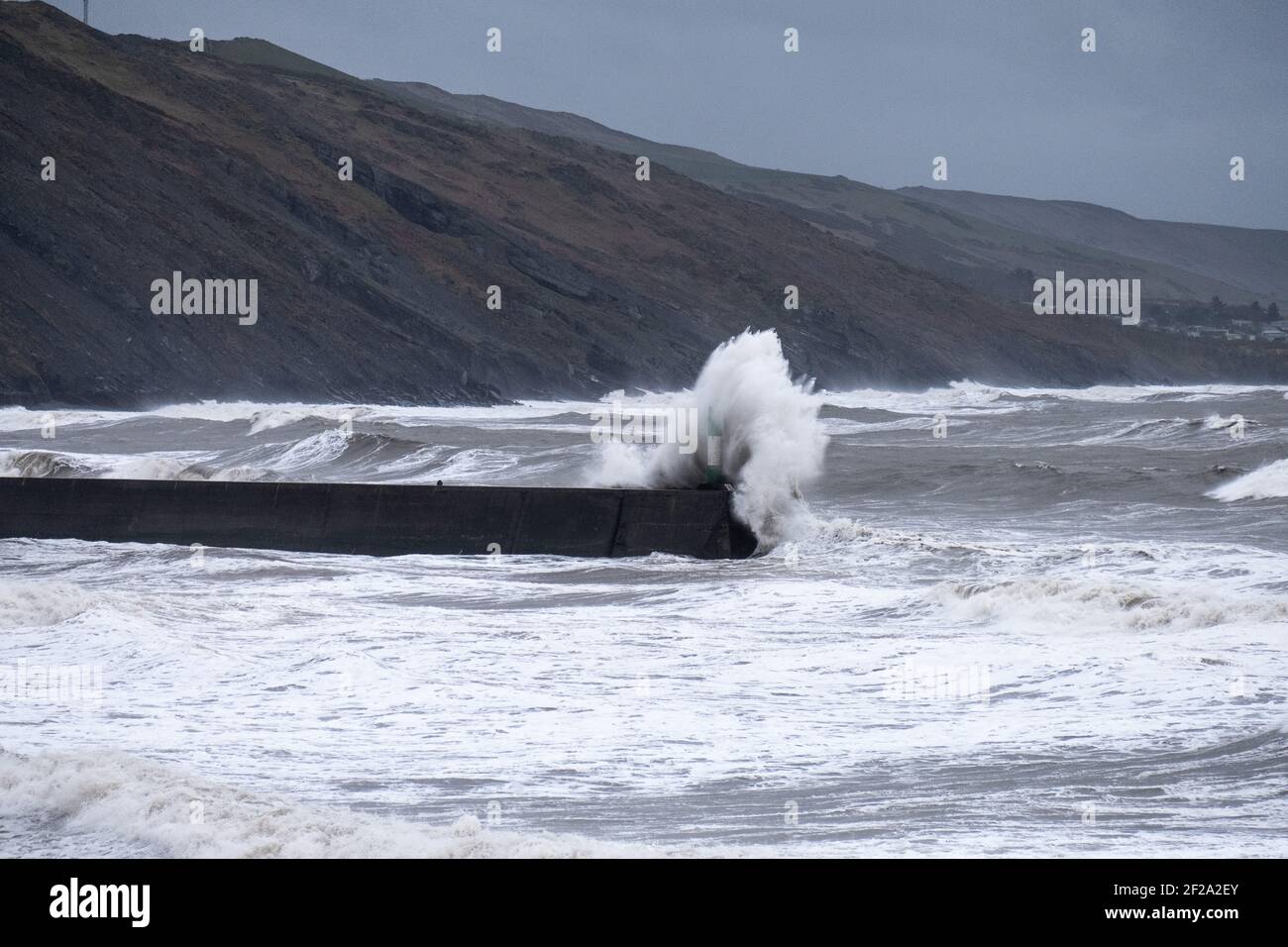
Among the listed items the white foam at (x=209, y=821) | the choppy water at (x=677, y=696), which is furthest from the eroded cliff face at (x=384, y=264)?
the white foam at (x=209, y=821)

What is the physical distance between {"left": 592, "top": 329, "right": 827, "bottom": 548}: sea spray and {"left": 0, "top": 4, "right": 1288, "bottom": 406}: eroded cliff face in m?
33.7

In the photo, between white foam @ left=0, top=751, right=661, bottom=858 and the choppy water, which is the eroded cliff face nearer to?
the choppy water

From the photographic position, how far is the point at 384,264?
237ft

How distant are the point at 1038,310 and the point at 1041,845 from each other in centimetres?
11018

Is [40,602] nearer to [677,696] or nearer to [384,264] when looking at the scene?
[677,696]

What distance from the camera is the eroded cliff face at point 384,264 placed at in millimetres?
56281

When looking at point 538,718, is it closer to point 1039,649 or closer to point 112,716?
point 112,716

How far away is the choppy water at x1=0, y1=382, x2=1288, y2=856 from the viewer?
7203mm

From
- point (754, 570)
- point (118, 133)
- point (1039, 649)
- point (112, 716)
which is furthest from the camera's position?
point (118, 133)

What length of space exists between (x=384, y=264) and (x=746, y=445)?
179 feet

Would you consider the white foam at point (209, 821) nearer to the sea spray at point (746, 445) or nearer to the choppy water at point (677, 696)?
the choppy water at point (677, 696)

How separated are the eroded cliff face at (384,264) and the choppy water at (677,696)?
3760 cm

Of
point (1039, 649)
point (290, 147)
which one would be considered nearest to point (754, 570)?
point (1039, 649)
